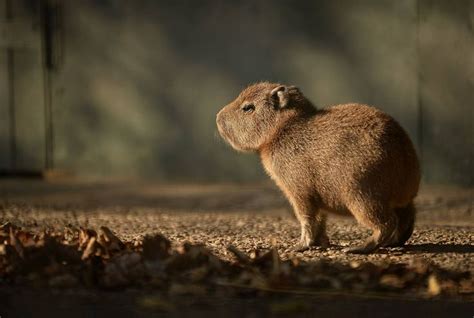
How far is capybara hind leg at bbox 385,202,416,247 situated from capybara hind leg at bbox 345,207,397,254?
18 centimetres

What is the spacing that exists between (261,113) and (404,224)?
3.41ft

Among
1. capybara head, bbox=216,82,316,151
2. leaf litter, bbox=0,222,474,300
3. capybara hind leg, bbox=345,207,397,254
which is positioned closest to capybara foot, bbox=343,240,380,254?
capybara hind leg, bbox=345,207,397,254

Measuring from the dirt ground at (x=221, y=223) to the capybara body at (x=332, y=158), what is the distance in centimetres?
20

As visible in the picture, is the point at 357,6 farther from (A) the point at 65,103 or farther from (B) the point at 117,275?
(B) the point at 117,275

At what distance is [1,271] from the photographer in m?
4.61

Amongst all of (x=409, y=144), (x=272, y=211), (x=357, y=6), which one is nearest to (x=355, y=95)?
(x=357, y=6)

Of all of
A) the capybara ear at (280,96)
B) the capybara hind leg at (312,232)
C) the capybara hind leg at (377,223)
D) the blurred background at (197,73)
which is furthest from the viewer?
the blurred background at (197,73)

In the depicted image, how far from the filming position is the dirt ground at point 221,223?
4.10m

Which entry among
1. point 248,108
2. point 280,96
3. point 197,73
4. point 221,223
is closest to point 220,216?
point 221,223

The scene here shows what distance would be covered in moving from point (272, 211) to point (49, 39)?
11.9 feet

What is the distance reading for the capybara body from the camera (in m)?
5.00

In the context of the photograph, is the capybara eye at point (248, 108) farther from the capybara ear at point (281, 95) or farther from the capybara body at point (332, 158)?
the capybara ear at point (281, 95)

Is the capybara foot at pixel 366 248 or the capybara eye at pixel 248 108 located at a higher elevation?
the capybara eye at pixel 248 108

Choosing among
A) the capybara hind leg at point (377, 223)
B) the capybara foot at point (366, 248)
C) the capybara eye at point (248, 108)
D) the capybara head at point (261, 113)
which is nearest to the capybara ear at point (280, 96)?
the capybara head at point (261, 113)
